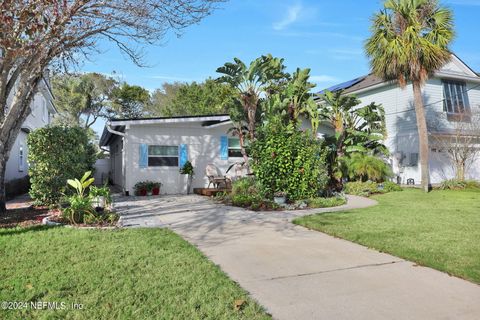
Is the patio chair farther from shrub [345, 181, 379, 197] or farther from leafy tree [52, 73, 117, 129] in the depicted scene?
leafy tree [52, 73, 117, 129]

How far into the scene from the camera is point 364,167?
15.2 meters

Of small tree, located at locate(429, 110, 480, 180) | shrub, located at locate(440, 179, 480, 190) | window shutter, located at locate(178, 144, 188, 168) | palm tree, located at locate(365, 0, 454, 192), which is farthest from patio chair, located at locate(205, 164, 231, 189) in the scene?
small tree, located at locate(429, 110, 480, 180)

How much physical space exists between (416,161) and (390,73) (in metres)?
6.66

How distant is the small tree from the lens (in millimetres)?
17625

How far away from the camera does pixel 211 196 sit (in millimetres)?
13492

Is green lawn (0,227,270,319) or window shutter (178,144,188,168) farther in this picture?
window shutter (178,144,188,168)

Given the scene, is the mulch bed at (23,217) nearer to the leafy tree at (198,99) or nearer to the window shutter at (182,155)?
the window shutter at (182,155)

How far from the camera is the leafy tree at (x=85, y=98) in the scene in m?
36.4

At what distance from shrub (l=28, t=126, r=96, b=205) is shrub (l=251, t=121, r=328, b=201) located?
548 cm

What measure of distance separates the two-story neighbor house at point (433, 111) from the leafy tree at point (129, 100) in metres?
24.1

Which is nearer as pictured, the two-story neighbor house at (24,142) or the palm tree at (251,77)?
the palm tree at (251,77)

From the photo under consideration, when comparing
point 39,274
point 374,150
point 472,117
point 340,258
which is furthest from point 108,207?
point 472,117

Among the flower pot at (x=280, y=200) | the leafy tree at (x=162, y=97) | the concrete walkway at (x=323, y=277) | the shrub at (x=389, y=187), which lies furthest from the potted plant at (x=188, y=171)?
the leafy tree at (x=162, y=97)

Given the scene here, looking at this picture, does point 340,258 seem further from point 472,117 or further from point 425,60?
point 472,117
